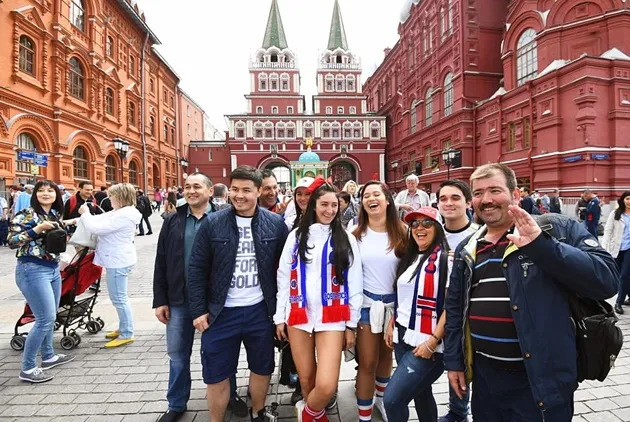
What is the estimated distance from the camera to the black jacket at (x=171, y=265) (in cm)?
297

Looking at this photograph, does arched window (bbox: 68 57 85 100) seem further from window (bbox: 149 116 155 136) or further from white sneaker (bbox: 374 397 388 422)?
white sneaker (bbox: 374 397 388 422)

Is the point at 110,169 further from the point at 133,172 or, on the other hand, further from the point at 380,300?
the point at 380,300

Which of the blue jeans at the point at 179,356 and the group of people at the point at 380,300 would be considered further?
the blue jeans at the point at 179,356

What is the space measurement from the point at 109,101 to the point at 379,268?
26.1 m

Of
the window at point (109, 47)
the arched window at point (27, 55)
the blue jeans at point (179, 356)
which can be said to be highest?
the window at point (109, 47)

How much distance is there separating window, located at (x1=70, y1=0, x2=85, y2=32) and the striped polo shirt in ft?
80.5

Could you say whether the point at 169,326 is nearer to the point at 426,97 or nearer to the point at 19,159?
the point at 19,159

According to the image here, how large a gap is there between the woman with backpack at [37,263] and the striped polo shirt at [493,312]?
383 centimetres

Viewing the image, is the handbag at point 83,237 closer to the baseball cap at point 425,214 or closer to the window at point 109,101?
the baseball cap at point 425,214

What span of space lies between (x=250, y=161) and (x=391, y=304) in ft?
129

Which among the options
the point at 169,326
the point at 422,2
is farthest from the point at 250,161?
the point at 169,326

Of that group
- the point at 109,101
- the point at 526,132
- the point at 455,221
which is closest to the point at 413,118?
the point at 526,132

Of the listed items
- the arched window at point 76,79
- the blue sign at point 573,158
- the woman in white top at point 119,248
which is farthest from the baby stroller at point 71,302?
the blue sign at point 573,158

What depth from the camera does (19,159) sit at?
14820 mm
